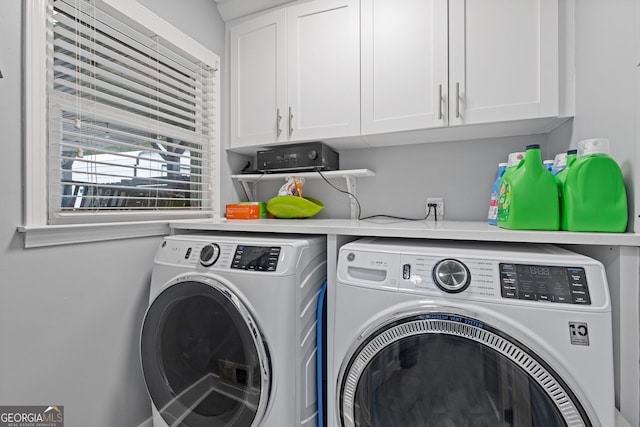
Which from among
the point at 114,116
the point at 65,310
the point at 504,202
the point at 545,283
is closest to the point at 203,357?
the point at 65,310

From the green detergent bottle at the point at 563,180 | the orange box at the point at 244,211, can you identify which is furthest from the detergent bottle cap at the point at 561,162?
the orange box at the point at 244,211

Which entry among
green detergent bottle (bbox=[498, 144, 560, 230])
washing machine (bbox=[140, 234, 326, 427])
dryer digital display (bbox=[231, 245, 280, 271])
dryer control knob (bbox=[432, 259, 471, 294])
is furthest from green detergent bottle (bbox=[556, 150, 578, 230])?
dryer digital display (bbox=[231, 245, 280, 271])

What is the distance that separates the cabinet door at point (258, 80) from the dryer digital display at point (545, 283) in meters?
1.36

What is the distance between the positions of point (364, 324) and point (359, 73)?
4.19ft

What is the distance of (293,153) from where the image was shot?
68.9 inches

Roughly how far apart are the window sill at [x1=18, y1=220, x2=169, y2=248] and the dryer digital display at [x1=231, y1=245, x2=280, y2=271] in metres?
0.56

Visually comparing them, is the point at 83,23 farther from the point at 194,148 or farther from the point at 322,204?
the point at 322,204

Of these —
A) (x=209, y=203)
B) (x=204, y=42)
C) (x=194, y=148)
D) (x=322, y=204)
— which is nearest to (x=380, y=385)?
(x=322, y=204)

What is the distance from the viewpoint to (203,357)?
1200mm

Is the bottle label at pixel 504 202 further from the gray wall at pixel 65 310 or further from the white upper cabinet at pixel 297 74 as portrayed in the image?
the gray wall at pixel 65 310

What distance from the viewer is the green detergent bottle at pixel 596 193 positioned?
2.94ft

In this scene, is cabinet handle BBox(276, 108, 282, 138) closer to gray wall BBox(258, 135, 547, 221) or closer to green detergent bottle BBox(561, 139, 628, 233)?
gray wall BBox(258, 135, 547, 221)

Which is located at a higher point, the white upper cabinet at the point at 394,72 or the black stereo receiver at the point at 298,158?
the white upper cabinet at the point at 394,72

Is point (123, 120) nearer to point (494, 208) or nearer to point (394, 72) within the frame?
point (394, 72)
